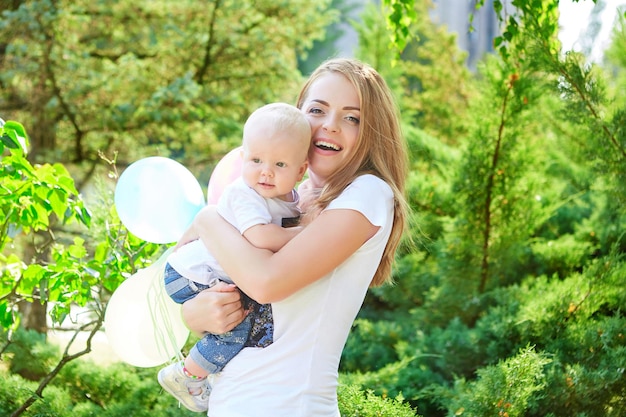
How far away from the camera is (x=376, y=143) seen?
176cm

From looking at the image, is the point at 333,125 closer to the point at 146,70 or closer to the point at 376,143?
the point at 376,143

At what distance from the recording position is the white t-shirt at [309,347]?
1553mm

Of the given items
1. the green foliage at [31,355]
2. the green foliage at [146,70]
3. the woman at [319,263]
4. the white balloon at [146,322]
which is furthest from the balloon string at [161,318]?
the green foliage at [146,70]

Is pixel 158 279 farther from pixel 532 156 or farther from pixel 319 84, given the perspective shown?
pixel 532 156

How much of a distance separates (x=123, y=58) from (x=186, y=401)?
4.24m

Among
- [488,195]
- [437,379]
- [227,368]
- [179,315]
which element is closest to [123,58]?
[488,195]

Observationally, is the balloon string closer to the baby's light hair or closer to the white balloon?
the white balloon

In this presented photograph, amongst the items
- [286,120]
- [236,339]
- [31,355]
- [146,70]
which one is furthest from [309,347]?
Answer: [146,70]

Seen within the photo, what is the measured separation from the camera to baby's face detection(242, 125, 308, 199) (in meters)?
1.60

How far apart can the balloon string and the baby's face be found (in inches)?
18.0

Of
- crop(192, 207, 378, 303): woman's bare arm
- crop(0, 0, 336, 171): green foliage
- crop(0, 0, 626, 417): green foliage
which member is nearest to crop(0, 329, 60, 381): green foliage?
crop(0, 0, 626, 417): green foliage

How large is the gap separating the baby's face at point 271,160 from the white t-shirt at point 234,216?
0.09 feet

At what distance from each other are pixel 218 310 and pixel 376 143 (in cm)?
54

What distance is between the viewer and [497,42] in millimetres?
2984
